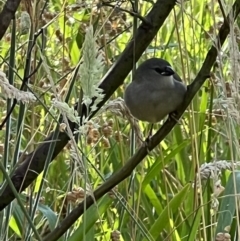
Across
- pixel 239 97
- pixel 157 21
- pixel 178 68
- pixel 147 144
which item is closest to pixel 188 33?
pixel 178 68

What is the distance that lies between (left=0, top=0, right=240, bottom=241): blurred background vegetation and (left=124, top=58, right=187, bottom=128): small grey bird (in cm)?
5

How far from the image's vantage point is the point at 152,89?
1.38 metres

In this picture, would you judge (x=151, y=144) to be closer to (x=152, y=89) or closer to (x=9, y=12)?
(x=9, y=12)

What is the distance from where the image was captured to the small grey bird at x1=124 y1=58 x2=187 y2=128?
4.21 feet

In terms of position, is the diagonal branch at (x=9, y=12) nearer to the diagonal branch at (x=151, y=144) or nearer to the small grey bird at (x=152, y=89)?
the diagonal branch at (x=151, y=144)

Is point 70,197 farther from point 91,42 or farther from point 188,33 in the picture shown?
point 188,33

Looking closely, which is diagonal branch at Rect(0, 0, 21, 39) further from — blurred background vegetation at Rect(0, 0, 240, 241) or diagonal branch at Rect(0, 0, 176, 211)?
diagonal branch at Rect(0, 0, 176, 211)

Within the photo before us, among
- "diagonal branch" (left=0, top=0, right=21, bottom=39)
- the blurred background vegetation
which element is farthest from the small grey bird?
"diagonal branch" (left=0, top=0, right=21, bottom=39)

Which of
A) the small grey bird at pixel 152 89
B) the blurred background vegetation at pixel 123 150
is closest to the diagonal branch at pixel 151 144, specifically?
the blurred background vegetation at pixel 123 150

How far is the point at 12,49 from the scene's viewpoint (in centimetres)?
97

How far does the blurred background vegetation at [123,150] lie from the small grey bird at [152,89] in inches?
2.1

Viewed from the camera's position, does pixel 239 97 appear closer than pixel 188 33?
Yes

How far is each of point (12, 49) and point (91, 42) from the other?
37 centimetres

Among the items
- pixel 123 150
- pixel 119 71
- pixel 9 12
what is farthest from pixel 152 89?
pixel 9 12
